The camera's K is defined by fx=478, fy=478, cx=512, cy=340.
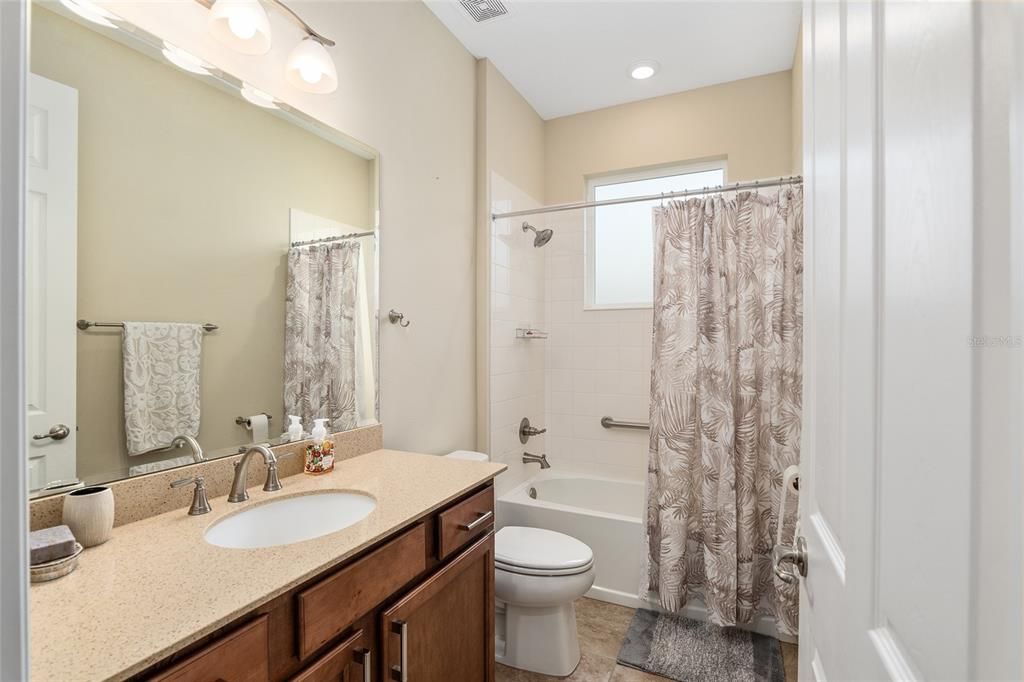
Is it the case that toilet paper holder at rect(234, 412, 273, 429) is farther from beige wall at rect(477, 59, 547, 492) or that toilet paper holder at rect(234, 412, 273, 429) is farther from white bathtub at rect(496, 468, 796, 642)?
white bathtub at rect(496, 468, 796, 642)

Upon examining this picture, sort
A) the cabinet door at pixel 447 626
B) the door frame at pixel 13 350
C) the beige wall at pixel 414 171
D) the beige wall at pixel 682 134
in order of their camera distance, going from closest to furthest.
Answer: the door frame at pixel 13 350 → the cabinet door at pixel 447 626 → the beige wall at pixel 414 171 → the beige wall at pixel 682 134

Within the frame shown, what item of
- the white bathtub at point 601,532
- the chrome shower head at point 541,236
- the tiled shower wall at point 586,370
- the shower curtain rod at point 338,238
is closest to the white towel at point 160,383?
the shower curtain rod at point 338,238

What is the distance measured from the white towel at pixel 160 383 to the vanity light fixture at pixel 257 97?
0.67m

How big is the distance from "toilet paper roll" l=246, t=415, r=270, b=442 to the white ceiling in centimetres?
191

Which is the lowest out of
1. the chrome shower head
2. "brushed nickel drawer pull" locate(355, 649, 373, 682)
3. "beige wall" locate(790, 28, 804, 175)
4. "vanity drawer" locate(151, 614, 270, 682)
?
"brushed nickel drawer pull" locate(355, 649, 373, 682)

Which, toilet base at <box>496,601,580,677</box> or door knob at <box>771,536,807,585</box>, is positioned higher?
→ door knob at <box>771,536,807,585</box>

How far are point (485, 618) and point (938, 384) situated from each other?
1.44 meters

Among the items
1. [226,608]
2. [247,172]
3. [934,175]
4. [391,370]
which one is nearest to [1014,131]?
[934,175]

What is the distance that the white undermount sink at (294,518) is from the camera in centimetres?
115

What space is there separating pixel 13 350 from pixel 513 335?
2588 mm


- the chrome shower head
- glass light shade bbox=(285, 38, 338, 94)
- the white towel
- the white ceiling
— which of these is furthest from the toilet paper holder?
the chrome shower head

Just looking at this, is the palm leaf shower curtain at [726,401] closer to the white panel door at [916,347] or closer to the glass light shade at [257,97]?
the white panel door at [916,347]

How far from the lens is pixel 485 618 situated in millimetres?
1483

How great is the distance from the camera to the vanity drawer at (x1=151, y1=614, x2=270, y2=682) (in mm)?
666
